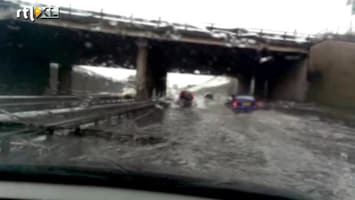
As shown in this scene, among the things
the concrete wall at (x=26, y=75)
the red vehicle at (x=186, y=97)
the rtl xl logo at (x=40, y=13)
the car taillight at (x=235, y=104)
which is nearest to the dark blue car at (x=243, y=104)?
the car taillight at (x=235, y=104)

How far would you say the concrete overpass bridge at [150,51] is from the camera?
20.5 meters

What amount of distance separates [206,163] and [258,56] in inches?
1305

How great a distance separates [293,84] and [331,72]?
12.2 ft

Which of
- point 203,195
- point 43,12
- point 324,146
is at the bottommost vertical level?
point 324,146

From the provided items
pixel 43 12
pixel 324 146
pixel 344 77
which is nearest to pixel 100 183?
pixel 43 12

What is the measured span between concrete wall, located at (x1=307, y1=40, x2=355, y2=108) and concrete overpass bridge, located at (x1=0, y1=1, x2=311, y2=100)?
1.56m

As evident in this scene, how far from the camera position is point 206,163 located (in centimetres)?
782

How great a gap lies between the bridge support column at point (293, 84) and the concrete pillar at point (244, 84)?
151 inches

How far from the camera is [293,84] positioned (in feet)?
140

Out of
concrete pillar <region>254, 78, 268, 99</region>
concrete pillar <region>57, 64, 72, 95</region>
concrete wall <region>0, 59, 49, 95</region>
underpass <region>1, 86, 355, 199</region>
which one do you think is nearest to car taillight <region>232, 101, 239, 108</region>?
concrete pillar <region>254, 78, 268, 99</region>

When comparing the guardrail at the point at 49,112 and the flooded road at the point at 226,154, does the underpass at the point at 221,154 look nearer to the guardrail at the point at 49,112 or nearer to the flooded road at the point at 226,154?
the flooded road at the point at 226,154

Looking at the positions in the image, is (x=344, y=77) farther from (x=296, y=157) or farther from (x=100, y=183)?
(x=100, y=183)

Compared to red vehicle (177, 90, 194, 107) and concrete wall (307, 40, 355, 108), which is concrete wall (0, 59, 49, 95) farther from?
concrete wall (307, 40, 355, 108)

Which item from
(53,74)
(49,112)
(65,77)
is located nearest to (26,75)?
(65,77)
